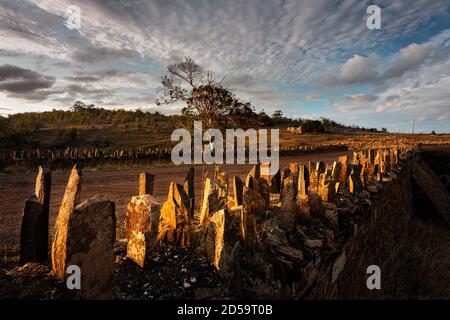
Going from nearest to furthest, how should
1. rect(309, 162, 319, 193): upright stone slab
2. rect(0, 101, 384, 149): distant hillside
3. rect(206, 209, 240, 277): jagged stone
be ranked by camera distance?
rect(206, 209, 240, 277): jagged stone → rect(309, 162, 319, 193): upright stone slab → rect(0, 101, 384, 149): distant hillside

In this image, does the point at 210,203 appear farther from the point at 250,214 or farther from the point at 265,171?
the point at 265,171

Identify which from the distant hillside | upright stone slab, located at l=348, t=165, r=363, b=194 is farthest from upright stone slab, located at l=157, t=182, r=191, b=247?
the distant hillside

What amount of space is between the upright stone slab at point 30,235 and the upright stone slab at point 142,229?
1.79 feet

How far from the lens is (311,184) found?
3561 millimetres

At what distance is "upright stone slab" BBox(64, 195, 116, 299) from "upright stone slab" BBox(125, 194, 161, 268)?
30cm

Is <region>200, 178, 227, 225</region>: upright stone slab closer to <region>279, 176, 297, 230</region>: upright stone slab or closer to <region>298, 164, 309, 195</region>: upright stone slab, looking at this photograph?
<region>279, 176, 297, 230</region>: upright stone slab

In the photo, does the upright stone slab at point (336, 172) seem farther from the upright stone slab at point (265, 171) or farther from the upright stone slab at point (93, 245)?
the upright stone slab at point (93, 245)

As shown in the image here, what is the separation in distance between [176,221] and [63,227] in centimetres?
82

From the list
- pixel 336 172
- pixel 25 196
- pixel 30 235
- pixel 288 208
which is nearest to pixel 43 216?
pixel 30 235

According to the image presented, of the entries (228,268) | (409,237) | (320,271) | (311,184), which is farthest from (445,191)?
(228,268)

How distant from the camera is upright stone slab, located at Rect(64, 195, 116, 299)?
4.66 feet

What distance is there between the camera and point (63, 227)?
1607 millimetres
